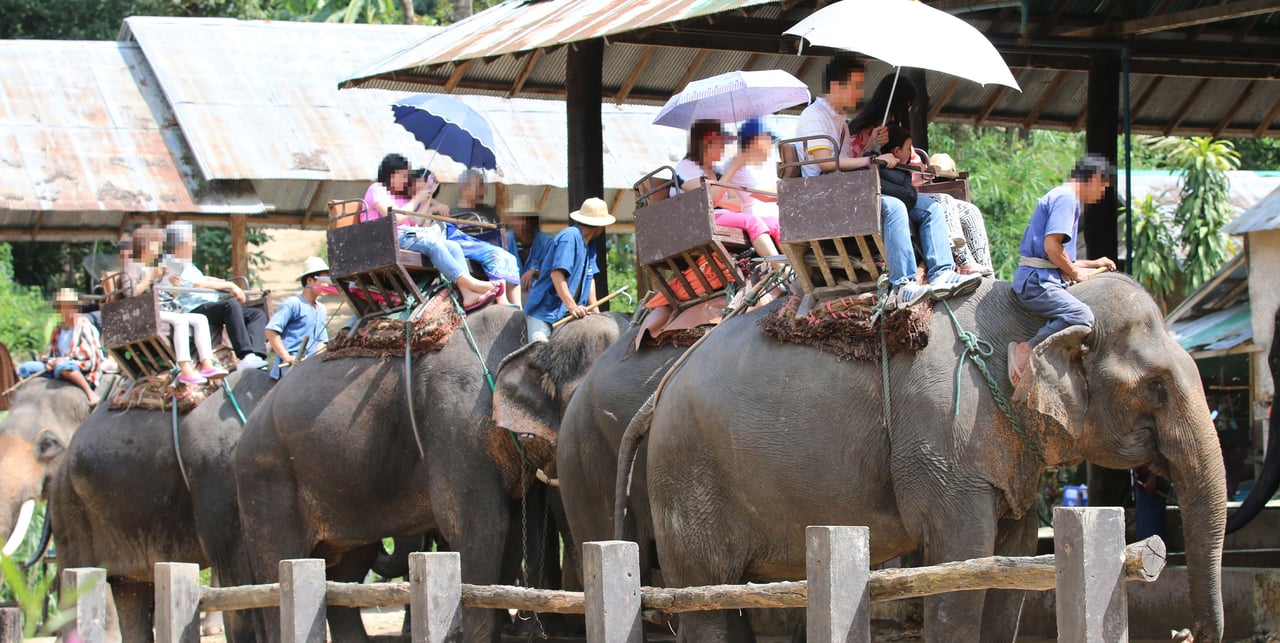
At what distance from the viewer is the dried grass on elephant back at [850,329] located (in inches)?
262

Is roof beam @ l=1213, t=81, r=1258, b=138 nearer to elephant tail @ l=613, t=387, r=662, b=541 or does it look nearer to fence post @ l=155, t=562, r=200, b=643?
elephant tail @ l=613, t=387, r=662, b=541

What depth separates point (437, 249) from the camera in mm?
9422

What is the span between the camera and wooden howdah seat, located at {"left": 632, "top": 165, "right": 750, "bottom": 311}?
307 inches

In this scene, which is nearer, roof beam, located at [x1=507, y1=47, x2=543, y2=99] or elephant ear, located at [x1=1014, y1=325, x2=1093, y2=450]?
elephant ear, located at [x1=1014, y1=325, x2=1093, y2=450]

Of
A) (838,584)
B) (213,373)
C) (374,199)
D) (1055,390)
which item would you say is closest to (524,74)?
(374,199)

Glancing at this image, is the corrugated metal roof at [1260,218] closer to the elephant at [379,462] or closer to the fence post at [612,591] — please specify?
the elephant at [379,462]

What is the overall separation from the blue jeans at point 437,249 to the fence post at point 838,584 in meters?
4.32

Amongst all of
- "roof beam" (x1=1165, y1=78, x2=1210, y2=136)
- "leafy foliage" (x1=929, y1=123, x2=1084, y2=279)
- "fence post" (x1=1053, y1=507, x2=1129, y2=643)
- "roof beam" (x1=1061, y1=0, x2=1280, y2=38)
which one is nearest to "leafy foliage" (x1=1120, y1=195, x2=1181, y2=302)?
"leafy foliage" (x1=929, y1=123, x2=1084, y2=279)

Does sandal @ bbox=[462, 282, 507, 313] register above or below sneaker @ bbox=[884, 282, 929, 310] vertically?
above

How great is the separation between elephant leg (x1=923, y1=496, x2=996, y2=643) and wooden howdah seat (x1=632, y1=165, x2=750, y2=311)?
5.98 feet

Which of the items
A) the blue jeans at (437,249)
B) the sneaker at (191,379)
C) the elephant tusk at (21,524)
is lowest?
the elephant tusk at (21,524)

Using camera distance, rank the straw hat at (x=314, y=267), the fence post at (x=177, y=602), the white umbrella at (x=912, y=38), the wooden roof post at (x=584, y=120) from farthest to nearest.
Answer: the straw hat at (x=314, y=267) < the wooden roof post at (x=584, y=120) < the fence post at (x=177, y=602) < the white umbrella at (x=912, y=38)

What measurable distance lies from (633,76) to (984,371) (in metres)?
6.54

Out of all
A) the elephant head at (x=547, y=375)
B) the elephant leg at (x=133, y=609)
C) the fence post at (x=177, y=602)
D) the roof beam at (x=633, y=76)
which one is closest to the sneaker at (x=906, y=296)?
the elephant head at (x=547, y=375)
